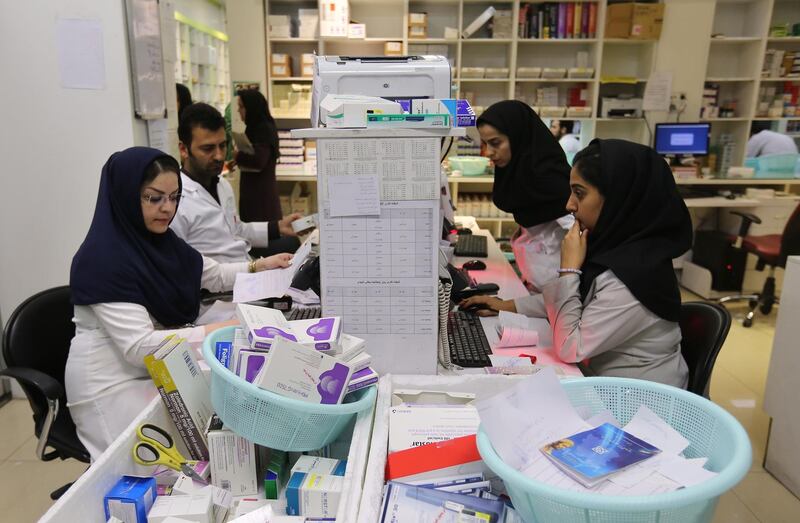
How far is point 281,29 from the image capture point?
16.3ft

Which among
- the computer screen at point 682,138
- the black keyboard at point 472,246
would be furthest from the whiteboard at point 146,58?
the computer screen at point 682,138

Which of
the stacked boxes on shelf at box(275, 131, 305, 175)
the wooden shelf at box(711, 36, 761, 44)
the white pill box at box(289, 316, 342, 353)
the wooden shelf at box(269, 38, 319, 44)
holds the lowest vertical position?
the white pill box at box(289, 316, 342, 353)

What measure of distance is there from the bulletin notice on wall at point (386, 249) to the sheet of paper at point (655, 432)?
0.50 meters

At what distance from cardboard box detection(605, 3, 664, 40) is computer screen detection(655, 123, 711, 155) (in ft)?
2.57

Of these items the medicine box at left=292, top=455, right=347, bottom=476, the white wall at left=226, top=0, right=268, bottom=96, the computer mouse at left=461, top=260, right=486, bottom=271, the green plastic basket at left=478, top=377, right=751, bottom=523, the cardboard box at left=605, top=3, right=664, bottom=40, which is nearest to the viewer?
the green plastic basket at left=478, top=377, right=751, bottom=523

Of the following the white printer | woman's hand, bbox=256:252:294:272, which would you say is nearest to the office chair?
the white printer

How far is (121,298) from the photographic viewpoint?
153cm

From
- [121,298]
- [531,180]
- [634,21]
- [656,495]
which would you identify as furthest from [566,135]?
[656,495]

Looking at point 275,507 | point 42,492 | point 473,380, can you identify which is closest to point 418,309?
point 473,380

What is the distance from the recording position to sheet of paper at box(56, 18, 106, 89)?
2.51 metres

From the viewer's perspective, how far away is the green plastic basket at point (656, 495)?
740 millimetres

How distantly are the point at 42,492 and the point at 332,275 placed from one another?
1706mm

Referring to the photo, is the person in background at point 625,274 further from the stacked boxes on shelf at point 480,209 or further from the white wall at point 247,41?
the white wall at point 247,41

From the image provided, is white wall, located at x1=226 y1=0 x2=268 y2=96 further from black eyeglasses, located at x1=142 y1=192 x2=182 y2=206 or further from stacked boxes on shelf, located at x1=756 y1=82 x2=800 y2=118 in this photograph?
stacked boxes on shelf, located at x1=756 y1=82 x2=800 y2=118
